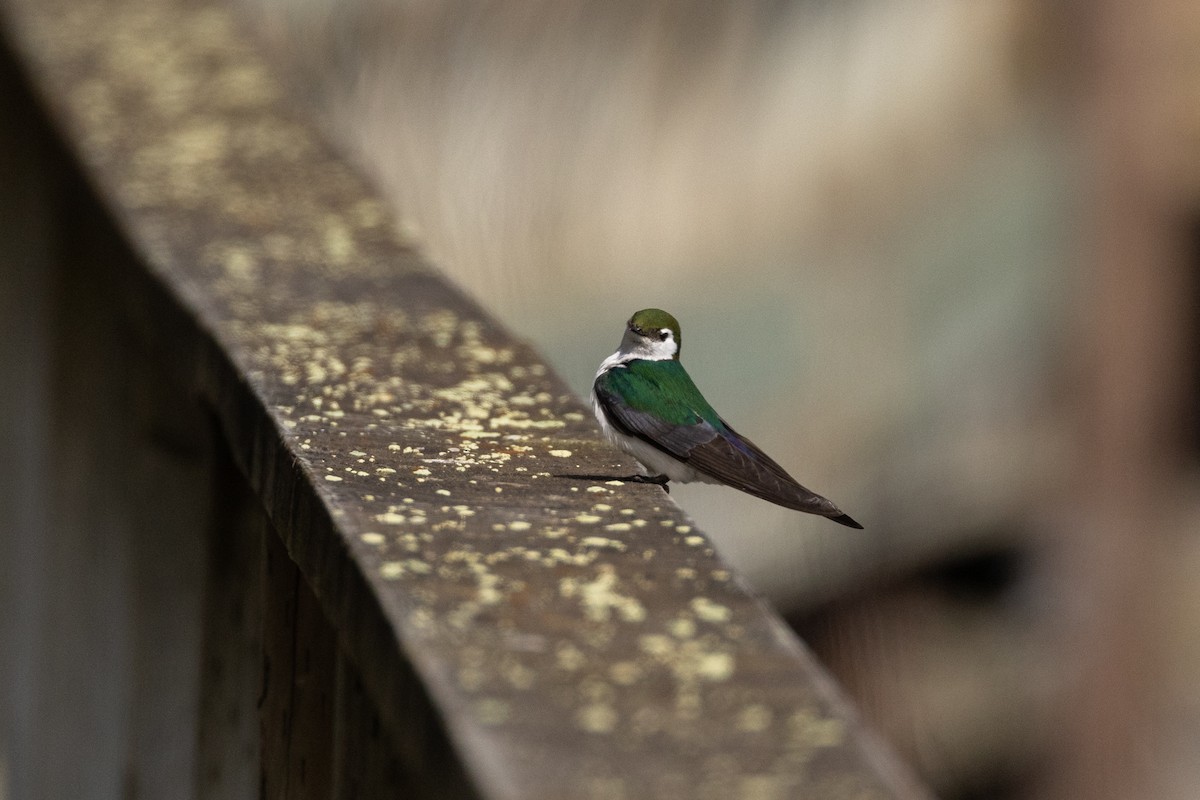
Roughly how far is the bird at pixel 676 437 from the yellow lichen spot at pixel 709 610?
0.29 meters

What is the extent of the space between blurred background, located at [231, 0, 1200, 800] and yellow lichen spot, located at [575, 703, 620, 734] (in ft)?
5.08

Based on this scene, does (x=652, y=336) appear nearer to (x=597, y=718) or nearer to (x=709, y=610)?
(x=709, y=610)

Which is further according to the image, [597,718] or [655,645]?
[655,645]

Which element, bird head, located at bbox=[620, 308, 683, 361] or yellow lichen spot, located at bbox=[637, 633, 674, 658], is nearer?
yellow lichen spot, located at bbox=[637, 633, 674, 658]

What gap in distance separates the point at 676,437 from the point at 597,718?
59 centimetres

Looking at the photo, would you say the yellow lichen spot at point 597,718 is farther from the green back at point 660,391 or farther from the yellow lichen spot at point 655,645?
the green back at point 660,391

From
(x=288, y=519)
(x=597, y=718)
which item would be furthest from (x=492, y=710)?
(x=288, y=519)

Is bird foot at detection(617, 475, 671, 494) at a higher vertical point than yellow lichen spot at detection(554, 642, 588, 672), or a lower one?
higher

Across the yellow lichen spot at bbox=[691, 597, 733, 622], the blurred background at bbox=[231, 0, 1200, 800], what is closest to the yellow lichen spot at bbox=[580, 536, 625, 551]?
the yellow lichen spot at bbox=[691, 597, 733, 622]

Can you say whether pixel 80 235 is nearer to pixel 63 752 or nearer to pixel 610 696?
pixel 63 752

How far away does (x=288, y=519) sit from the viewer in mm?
1316

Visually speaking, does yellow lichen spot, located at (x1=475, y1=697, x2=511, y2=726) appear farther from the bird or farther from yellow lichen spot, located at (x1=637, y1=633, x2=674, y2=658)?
the bird

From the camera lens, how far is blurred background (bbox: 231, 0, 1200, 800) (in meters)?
2.65

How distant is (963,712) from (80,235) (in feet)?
5.41
